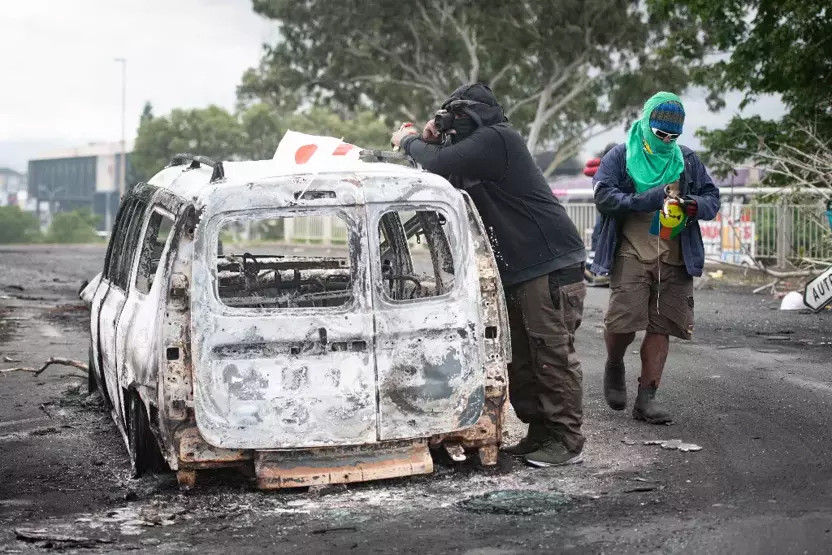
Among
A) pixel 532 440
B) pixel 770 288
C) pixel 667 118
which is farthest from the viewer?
pixel 770 288

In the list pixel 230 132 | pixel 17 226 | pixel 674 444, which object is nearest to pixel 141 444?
pixel 674 444

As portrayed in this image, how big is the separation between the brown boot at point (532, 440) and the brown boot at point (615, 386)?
1.15m

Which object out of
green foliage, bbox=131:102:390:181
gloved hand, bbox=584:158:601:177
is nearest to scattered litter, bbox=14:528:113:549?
gloved hand, bbox=584:158:601:177

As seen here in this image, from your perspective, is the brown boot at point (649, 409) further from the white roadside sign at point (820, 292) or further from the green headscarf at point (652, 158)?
the white roadside sign at point (820, 292)

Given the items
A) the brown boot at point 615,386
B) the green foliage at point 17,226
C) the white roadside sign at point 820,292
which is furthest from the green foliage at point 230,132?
the brown boot at point 615,386

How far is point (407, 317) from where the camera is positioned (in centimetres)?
586

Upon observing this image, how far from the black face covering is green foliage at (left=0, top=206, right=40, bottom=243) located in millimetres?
56397

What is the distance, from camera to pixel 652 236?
24.1 ft

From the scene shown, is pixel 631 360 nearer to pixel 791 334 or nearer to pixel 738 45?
pixel 791 334

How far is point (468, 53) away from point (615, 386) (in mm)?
33067

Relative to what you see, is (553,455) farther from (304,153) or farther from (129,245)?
(129,245)

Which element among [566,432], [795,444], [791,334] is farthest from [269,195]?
[791,334]

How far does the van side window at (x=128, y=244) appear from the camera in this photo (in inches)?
279

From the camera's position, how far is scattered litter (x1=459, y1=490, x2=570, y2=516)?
5.38 m
